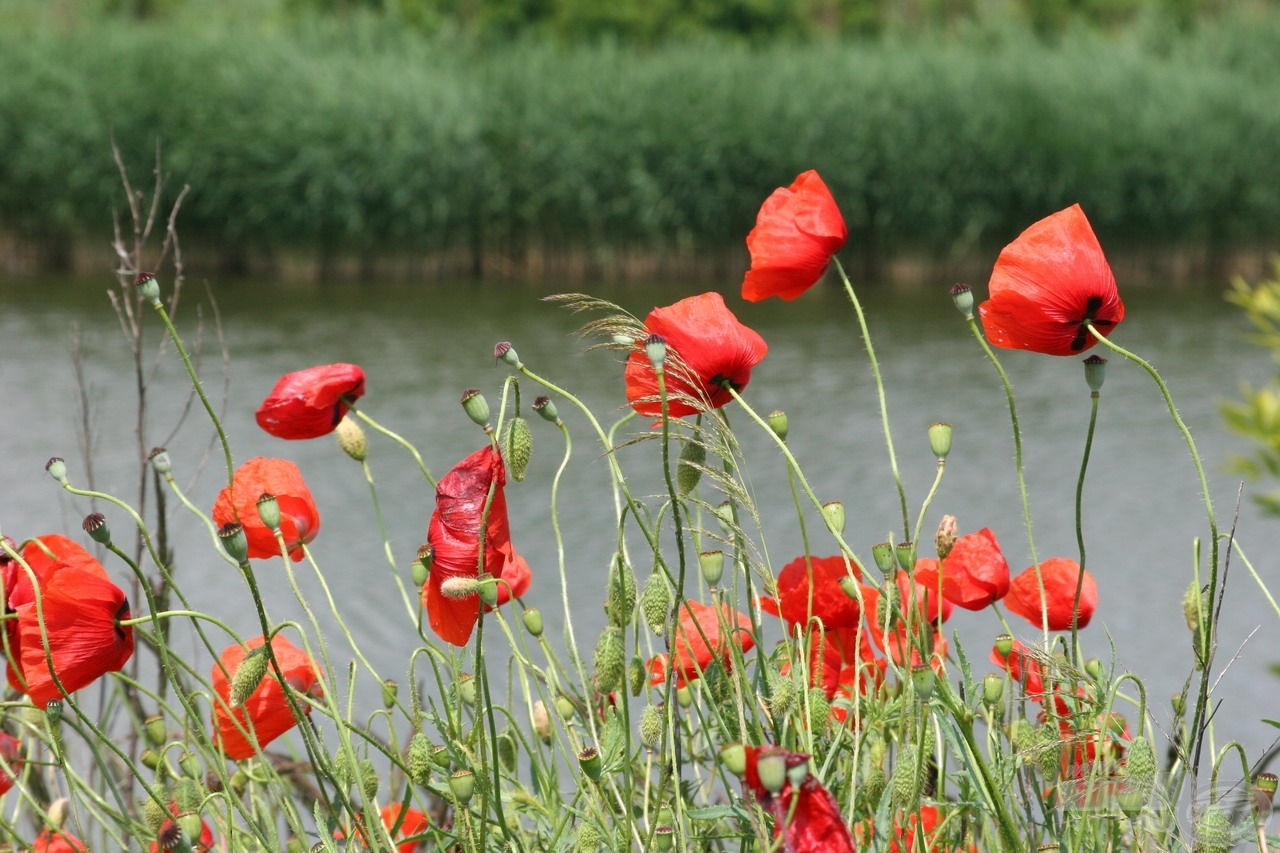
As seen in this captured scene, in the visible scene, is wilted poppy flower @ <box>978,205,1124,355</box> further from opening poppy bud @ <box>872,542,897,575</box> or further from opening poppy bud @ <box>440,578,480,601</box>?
opening poppy bud @ <box>440,578,480,601</box>

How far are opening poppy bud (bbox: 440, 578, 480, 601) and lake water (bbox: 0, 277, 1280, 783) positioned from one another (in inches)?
16.2

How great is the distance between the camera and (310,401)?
39.1 inches

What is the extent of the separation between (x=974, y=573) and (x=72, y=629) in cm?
56

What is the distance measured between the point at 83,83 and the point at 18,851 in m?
6.93

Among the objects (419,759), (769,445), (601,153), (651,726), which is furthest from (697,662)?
(601,153)

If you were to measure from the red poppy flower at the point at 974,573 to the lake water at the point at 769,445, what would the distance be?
0.87ft

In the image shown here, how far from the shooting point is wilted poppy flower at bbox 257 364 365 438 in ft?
3.27

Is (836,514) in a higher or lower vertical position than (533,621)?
higher

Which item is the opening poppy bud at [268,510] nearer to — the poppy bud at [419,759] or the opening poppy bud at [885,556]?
the poppy bud at [419,759]

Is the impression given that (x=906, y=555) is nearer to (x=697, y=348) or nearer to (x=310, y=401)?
(x=697, y=348)

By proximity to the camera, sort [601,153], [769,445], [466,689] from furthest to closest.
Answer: [601,153]
[769,445]
[466,689]

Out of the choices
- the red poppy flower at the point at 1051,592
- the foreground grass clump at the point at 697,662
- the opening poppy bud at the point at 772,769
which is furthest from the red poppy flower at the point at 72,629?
the red poppy flower at the point at 1051,592

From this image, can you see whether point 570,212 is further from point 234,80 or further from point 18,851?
point 18,851

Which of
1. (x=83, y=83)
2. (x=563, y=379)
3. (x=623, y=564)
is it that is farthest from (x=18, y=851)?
(x=83, y=83)
